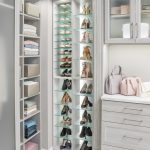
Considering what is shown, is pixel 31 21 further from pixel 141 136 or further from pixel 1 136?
pixel 141 136

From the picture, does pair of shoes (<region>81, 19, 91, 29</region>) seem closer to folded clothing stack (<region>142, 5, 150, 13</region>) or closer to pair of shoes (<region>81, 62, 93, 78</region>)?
pair of shoes (<region>81, 62, 93, 78</region>)

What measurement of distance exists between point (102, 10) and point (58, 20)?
0.66 meters

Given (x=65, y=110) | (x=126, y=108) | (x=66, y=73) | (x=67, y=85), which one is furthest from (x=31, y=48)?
(x=126, y=108)

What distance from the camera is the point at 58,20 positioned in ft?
10.5

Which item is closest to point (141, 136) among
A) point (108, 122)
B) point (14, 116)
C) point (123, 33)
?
point (108, 122)

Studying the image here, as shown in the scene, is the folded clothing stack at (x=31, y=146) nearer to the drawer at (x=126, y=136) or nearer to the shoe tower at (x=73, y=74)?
the shoe tower at (x=73, y=74)

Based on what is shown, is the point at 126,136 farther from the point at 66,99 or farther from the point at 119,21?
the point at 119,21

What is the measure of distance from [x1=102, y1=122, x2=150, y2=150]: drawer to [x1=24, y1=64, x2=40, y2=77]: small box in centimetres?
104

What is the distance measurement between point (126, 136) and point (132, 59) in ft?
3.27

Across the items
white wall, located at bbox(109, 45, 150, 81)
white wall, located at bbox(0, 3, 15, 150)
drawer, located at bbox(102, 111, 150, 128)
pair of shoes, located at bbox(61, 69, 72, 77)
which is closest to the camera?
white wall, located at bbox(0, 3, 15, 150)

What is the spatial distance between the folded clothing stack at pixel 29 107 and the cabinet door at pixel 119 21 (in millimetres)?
1201

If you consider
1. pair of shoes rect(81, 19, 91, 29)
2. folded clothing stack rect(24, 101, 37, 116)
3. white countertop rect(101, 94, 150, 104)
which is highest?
pair of shoes rect(81, 19, 91, 29)

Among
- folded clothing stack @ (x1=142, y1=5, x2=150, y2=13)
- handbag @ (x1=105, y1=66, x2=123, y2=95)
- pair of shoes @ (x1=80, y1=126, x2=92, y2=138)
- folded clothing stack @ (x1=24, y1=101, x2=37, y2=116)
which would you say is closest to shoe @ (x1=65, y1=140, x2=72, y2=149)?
pair of shoes @ (x1=80, y1=126, x2=92, y2=138)

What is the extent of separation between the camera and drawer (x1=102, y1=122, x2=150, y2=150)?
8.65 ft
